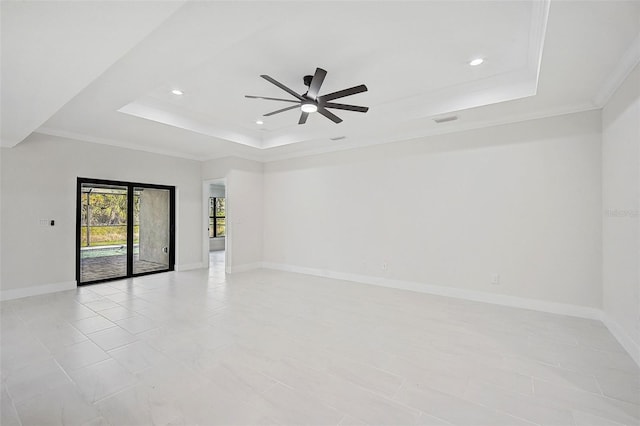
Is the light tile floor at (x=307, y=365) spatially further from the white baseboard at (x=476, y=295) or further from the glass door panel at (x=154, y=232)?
the glass door panel at (x=154, y=232)

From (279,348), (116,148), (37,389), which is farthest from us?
(116,148)

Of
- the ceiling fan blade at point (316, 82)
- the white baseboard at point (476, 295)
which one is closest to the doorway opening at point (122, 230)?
the white baseboard at point (476, 295)

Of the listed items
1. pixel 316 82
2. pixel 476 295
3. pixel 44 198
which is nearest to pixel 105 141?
pixel 44 198

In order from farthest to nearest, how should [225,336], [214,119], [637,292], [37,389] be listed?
[214,119]
[225,336]
[637,292]
[37,389]

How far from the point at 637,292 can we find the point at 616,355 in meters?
0.62

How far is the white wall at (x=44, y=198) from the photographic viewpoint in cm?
450

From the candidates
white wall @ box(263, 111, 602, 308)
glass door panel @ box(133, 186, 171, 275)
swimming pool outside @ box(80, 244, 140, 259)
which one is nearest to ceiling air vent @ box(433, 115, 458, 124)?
white wall @ box(263, 111, 602, 308)

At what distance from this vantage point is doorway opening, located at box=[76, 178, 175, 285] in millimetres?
5426

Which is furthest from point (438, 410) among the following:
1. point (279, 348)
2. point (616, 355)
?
point (616, 355)

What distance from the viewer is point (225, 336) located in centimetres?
312

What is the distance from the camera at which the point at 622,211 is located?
3.04 metres

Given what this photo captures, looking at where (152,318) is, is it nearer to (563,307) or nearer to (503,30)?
(503,30)

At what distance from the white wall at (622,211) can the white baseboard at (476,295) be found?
0.31 meters

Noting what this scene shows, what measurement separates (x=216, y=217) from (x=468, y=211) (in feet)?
28.6
